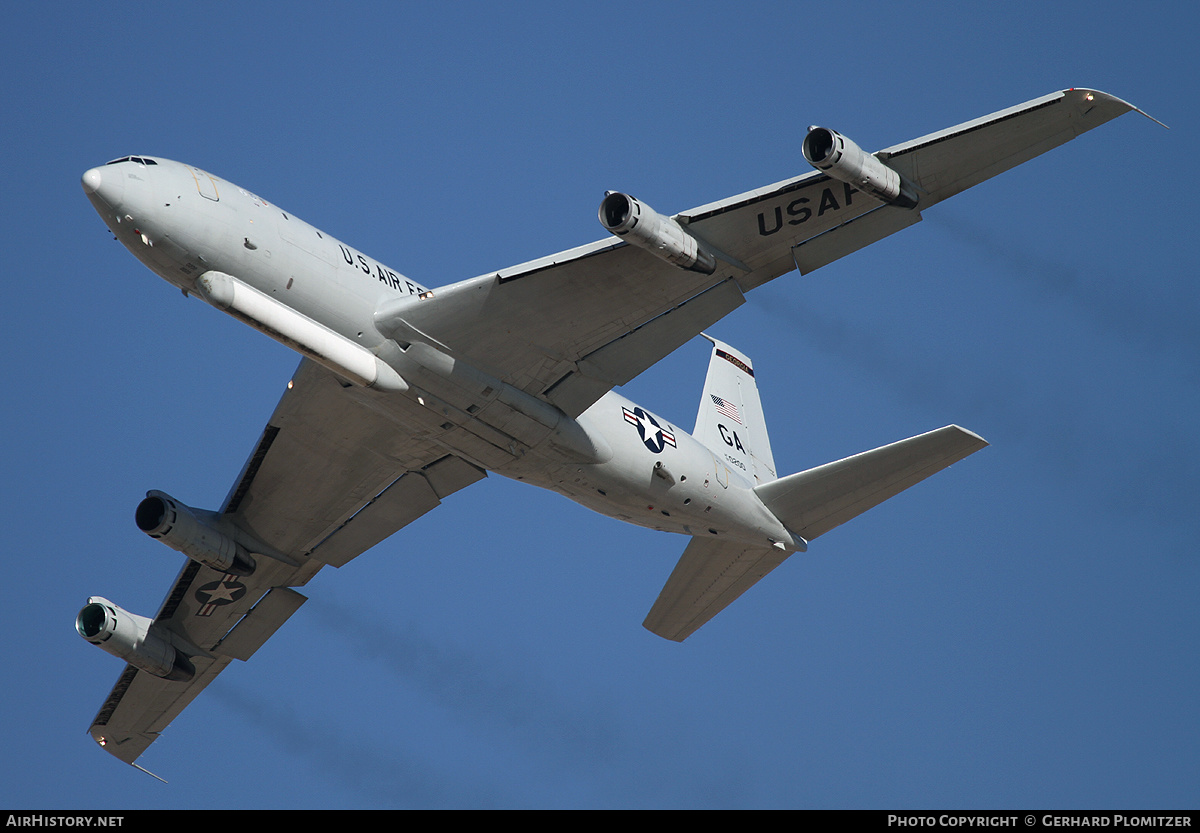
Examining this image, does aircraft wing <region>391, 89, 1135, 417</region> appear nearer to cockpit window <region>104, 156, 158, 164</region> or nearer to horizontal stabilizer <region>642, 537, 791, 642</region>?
cockpit window <region>104, 156, 158, 164</region>

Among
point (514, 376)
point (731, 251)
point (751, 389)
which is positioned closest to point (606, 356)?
point (514, 376)

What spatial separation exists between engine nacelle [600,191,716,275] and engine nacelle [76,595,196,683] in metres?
19.5

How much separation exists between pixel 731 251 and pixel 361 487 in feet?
43.2

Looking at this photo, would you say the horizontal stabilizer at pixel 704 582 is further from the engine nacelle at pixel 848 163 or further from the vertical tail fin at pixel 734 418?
the engine nacelle at pixel 848 163

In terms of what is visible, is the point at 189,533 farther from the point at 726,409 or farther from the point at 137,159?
the point at 726,409

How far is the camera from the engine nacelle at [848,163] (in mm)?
25500

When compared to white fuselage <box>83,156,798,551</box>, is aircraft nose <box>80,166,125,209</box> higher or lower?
higher

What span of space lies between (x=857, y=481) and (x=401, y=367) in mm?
12605

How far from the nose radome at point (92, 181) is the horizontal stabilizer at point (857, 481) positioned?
18.6m

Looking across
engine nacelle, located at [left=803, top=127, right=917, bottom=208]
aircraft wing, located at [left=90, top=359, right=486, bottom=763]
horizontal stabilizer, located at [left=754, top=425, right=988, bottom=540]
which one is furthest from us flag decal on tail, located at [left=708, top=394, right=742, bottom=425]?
engine nacelle, located at [left=803, top=127, right=917, bottom=208]

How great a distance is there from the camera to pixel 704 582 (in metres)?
37.2

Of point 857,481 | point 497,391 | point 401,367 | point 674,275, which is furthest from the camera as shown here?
point 857,481

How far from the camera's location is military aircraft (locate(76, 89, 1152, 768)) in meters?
26.9

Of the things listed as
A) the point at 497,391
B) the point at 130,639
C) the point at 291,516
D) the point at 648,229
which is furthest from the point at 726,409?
the point at 130,639
